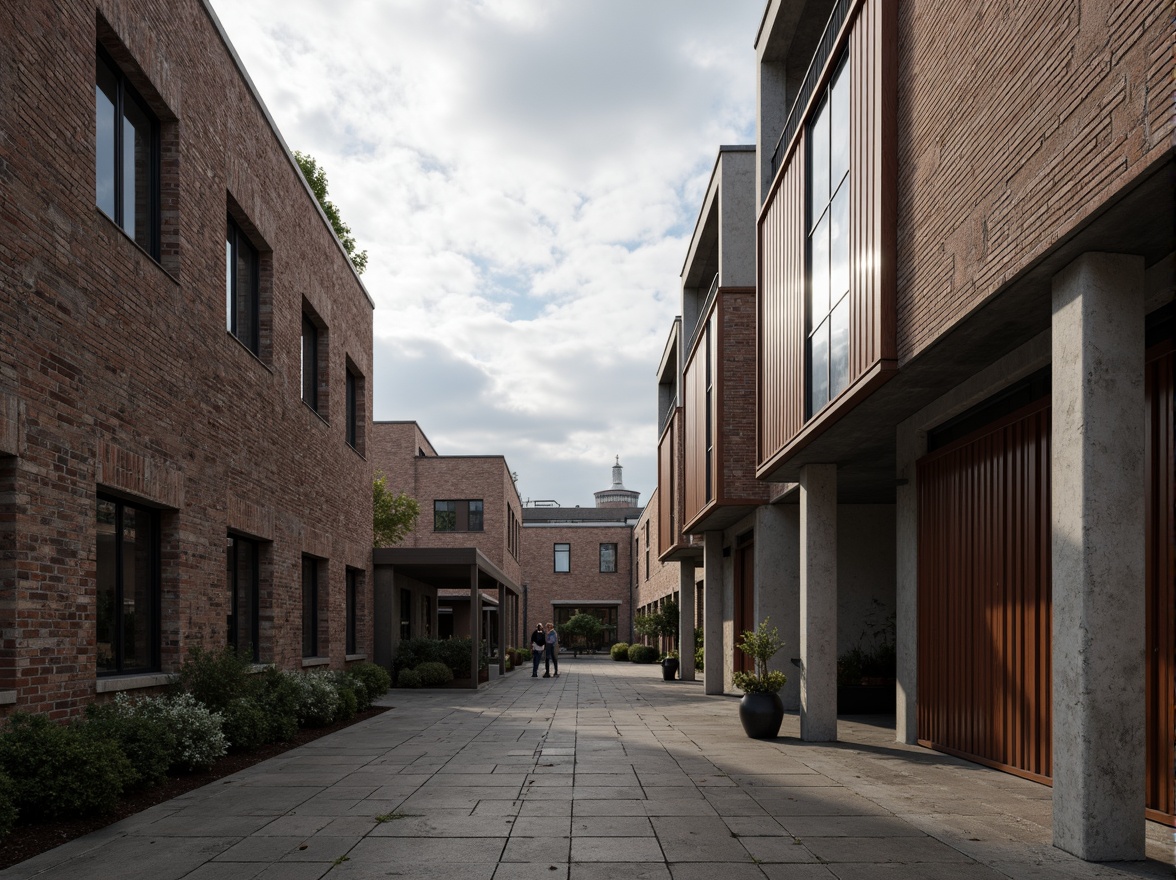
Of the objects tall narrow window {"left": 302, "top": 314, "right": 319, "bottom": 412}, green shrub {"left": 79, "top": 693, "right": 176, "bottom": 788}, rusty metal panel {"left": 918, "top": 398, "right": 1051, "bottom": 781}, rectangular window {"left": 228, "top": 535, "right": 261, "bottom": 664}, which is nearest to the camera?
green shrub {"left": 79, "top": 693, "right": 176, "bottom": 788}

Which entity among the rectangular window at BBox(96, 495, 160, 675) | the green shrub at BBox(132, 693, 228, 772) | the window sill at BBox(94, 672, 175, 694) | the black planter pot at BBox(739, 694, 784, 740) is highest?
the rectangular window at BBox(96, 495, 160, 675)

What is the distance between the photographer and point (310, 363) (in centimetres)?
2117

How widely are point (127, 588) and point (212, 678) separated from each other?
164cm

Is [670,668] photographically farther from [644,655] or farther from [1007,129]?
[1007,129]

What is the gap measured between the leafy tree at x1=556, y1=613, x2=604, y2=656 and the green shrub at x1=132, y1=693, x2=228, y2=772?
48.0 m

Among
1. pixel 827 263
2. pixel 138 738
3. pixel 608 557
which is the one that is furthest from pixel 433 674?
pixel 608 557

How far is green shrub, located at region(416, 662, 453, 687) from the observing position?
87.2 feet

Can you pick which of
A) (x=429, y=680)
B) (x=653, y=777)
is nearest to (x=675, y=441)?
(x=429, y=680)

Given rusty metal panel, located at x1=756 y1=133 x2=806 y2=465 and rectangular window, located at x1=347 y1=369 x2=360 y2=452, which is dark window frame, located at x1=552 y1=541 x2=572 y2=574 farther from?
rusty metal panel, located at x1=756 y1=133 x2=806 y2=465

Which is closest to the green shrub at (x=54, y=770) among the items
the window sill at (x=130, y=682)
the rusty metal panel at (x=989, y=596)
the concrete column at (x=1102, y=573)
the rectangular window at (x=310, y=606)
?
the window sill at (x=130, y=682)

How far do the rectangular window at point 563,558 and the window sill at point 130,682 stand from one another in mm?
52414

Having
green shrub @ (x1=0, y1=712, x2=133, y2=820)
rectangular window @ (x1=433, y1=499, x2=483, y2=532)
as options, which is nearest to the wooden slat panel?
green shrub @ (x1=0, y1=712, x2=133, y2=820)

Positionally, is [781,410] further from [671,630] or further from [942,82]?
[671,630]

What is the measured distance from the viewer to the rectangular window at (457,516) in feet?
175
